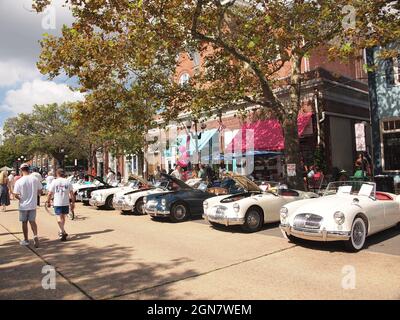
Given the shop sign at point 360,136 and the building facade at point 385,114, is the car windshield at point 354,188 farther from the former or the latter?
the building facade at point 385,114

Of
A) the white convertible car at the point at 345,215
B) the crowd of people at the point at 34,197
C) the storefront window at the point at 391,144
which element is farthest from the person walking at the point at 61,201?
the storefront window at the point at 391,144

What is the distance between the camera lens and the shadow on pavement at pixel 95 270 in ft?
17.0

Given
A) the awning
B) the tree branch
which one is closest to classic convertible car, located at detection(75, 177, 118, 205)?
the tree branch

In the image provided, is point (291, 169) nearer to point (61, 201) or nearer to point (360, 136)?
point (360, 136)

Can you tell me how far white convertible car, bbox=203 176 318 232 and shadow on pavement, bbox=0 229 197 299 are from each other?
2426mm

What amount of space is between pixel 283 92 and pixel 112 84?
10372mm

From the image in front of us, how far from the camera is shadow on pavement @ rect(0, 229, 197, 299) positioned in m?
5.18

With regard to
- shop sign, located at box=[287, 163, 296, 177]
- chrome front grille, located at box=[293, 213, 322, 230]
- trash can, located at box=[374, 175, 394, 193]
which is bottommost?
chrome front grille, located at box=[293, 213, 322, 230]

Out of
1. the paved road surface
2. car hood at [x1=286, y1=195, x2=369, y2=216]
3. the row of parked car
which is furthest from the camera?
car hood at [x1=286, y1=195, x2=369, y2=216]

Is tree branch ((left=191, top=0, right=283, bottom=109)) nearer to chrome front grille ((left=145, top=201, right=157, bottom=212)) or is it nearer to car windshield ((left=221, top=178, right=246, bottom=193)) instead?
car windshield ((left=221, top=178, right=246, bottom=193))

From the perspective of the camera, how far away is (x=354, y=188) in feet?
27.8

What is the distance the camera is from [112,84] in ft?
55.0
